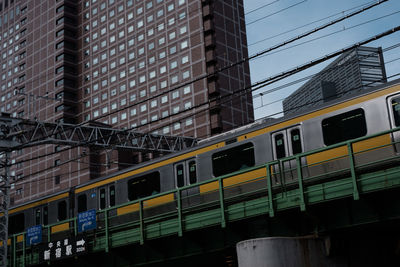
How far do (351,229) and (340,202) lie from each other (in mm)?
909

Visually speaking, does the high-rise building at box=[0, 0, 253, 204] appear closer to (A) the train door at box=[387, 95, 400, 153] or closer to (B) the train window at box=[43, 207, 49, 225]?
(B) the train window at box=[43, 207, 49, 225]

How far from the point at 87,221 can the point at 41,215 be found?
26.4 ft

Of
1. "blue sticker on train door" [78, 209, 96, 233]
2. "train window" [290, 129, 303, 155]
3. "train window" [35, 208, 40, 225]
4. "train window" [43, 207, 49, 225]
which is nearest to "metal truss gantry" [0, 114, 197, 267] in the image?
"train window" [35, 208, 40, 225]

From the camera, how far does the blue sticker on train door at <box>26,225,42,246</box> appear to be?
2281 cm

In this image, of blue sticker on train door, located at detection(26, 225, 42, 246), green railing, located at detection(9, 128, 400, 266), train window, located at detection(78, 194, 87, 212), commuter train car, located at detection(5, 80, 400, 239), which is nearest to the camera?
green railing, located at detection(9, 128, 400, 266)

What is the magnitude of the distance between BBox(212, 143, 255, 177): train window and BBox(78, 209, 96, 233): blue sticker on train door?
4.93 m

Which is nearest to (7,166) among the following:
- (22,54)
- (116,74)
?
(116,74)

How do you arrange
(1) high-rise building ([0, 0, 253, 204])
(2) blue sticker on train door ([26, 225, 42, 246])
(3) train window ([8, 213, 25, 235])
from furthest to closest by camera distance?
(1) high-rise building ([0, 0, 253, 204]) < (3) train window ([8, 213, 25, 235]) < (2) blue sticker on train door ([26, 225, 42, 246])

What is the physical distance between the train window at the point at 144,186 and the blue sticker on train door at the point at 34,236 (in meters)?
4.01

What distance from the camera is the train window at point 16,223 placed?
2925 cm

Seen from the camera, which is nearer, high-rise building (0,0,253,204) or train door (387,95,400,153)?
train door (387,95,400,153)

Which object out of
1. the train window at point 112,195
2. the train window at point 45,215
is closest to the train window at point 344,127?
the train window at point 112,195

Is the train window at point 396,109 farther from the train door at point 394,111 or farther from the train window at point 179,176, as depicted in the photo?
the train window at point 179,176

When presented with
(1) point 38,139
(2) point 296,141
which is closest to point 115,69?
(1) point 38,139
